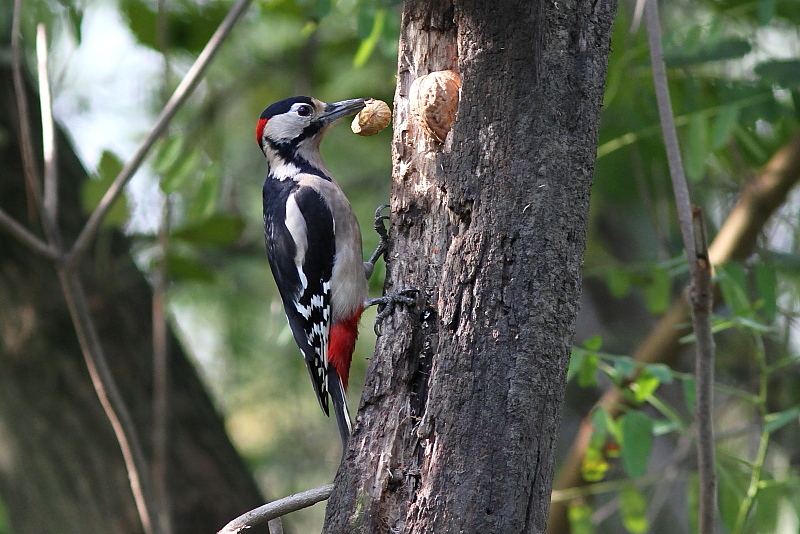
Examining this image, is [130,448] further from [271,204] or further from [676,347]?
[676,347]

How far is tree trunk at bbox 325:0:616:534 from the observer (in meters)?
1.69

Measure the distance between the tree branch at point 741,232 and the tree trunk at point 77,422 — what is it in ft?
5.19

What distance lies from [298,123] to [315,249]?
597mm

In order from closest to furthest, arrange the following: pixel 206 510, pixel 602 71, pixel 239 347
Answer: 1. pixel 602 71
2. pixel 206 510
3. pixel 239 347

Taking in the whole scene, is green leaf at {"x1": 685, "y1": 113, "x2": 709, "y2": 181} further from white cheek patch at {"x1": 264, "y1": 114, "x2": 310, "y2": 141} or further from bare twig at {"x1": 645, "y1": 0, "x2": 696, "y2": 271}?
white cheek patch at {"x1": 264, "y1": 114, "x2": 310, "y2": 141}

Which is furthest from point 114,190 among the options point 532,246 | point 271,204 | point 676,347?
point 676,347

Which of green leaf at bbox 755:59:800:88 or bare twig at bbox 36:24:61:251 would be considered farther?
green leaf at bbox 755:59:800:88

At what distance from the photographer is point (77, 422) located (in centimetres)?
357

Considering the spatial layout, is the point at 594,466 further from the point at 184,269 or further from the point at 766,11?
the point at 184,269

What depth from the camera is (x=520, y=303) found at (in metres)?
1.73

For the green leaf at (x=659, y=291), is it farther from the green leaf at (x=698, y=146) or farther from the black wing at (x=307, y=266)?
the black wing at (x=307, y=266)

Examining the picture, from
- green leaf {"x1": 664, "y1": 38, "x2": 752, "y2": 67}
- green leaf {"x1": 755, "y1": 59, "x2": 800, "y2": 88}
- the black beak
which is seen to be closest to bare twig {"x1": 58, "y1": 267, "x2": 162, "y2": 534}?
the black beak

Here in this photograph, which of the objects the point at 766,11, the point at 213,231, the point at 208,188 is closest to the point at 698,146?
the point at 766,11

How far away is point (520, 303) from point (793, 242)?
290 cm
